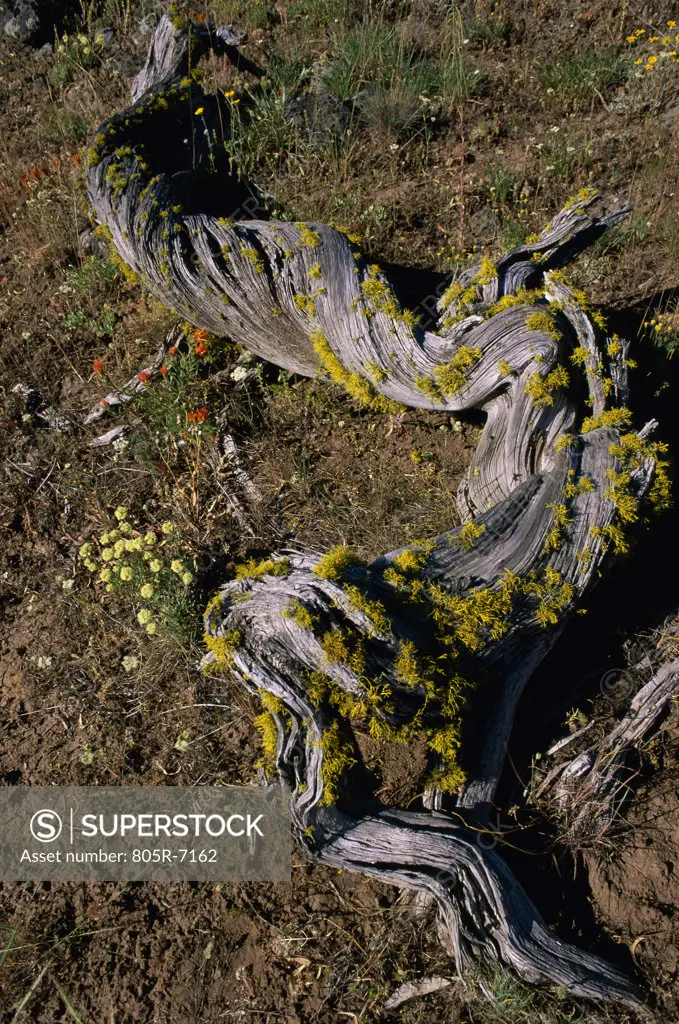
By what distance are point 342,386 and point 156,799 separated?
3092 mm

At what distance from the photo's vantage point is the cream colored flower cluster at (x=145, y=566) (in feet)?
13.6

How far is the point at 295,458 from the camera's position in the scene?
5.11 meters

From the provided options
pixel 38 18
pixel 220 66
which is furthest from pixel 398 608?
pixel 38 18

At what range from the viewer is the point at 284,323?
5191mm

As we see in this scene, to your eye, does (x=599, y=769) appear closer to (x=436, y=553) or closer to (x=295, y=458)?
(x=436, y=553)

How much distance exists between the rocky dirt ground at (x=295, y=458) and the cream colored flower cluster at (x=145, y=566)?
114 mm

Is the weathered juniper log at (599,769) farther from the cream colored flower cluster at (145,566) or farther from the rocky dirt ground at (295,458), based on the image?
the cream colored flower cluster at (145,566)

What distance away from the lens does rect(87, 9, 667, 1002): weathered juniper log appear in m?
3.50

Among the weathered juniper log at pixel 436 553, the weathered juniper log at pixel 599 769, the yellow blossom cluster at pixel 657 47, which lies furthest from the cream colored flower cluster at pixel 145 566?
the yellow blossom cluster at pixel 657 47

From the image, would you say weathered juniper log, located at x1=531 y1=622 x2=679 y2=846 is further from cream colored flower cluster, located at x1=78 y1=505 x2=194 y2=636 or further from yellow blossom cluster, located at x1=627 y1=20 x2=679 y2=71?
yellow blossom cluster, located at x1=627 y1=20 x2=679 y2=71

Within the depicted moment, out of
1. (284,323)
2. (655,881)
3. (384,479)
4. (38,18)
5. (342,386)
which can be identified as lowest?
(655,881)

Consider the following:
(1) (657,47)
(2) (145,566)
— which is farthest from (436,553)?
(1) (657,47)

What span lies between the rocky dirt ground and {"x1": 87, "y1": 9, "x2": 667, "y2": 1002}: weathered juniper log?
226 millimetres

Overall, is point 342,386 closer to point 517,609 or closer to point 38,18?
point 517,609
